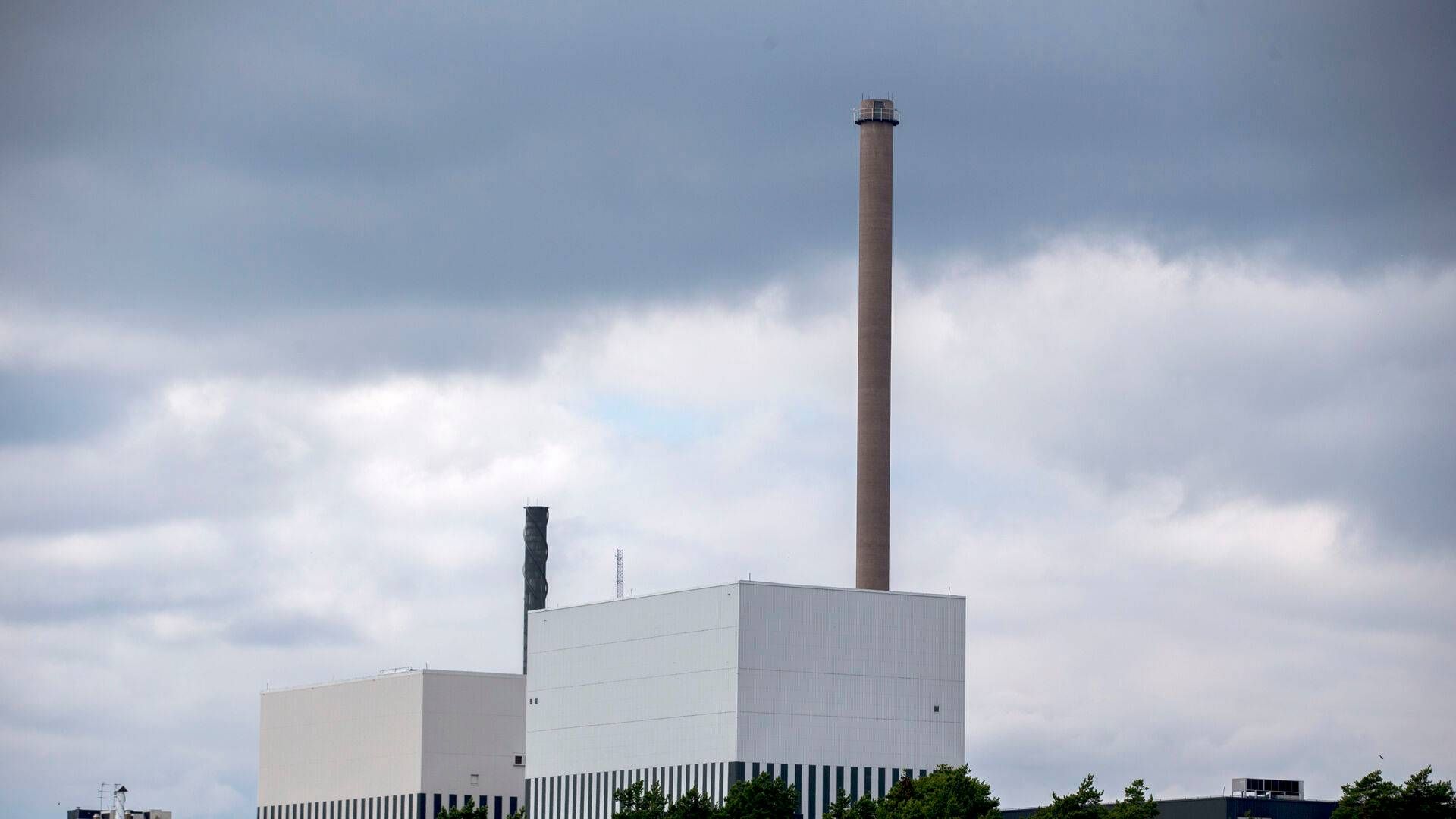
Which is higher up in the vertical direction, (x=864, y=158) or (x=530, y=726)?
(x=864, y=158)

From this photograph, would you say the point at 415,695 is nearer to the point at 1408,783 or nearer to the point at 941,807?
the point at 941,807

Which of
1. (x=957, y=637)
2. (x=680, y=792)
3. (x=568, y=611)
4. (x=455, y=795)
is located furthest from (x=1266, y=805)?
(x=455, y=795)

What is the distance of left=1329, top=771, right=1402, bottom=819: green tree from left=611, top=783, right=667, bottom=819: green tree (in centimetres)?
3210

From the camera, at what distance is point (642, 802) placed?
11962 centimetres

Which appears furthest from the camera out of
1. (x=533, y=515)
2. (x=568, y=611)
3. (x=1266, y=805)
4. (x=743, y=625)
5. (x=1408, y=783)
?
(x=533, y=515)

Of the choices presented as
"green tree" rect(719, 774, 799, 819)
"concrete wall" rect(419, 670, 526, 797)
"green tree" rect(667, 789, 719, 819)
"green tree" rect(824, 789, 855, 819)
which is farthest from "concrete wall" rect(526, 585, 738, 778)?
"concrete wall" rect(419, 670, 526, 797)

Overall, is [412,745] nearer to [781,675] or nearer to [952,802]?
[781,675]

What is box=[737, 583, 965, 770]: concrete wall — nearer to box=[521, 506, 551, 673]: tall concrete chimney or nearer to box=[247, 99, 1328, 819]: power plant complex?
box=[247, 99, 1328, 819]: power plant complex

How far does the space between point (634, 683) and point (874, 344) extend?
24047 mm

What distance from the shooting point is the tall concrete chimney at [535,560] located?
598 ft

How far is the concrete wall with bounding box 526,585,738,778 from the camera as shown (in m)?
131

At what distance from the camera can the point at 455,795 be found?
170 metres

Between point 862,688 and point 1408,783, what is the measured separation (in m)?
38.5

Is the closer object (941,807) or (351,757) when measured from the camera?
(941,807)
